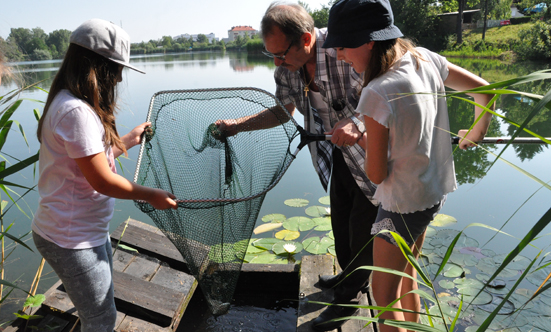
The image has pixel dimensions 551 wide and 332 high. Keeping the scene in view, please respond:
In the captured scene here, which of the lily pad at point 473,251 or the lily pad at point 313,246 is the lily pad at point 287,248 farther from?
the lily pad at point 473,251

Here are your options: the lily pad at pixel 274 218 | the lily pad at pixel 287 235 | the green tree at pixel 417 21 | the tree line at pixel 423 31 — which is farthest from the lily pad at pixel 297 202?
the green tree at pixel 417 21

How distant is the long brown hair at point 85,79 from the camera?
1.15 metres

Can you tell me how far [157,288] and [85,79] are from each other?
1240 mm

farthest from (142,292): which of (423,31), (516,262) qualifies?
(423,31)

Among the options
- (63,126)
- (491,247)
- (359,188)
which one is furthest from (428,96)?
(491,247)

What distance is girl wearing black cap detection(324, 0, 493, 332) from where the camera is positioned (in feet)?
3.31

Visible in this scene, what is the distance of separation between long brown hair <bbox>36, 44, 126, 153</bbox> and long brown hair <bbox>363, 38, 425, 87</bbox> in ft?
2.75

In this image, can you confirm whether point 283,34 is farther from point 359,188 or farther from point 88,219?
point 88,219

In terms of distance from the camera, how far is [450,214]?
3.50m

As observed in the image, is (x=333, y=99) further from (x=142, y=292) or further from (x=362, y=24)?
(x=142, y=292)

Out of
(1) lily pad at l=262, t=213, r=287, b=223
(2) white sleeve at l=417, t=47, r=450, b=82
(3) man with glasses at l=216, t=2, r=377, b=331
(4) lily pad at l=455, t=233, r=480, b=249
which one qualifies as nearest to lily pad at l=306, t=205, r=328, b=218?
(1) lily pad at l=262, t=213, r=287, b=223

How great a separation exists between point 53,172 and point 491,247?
3155mm

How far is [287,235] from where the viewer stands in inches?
124

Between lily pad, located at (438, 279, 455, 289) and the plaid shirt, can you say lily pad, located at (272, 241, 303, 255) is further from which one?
the plaid shirt
